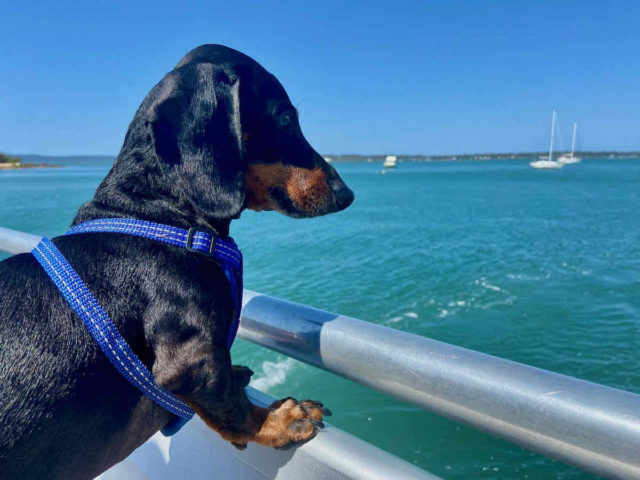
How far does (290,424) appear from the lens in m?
1.60

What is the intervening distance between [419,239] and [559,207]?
15.5m

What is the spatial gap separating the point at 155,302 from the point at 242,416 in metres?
0.49

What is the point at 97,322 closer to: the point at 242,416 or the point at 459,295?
the point at 242,416

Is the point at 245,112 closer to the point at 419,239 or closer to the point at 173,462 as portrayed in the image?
the point at 173,462

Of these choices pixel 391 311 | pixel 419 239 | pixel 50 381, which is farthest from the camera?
pixel 419 239

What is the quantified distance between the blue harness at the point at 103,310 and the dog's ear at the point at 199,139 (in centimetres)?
13

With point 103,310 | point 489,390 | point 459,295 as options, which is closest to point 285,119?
point 103,310

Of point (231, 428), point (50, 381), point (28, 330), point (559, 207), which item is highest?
point (28, 330)

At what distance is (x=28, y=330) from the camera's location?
4.63 ft

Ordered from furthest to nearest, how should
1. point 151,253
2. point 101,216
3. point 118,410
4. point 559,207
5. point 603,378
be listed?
point 559,207
point 603,378
point 101,216
point 151,253
point 118,410

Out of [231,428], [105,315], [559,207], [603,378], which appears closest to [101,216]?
[105,315]

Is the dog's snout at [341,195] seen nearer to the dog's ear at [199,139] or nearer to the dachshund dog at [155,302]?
the dachshund dog at [155,302]

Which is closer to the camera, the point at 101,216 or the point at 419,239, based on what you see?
the point at 101,216

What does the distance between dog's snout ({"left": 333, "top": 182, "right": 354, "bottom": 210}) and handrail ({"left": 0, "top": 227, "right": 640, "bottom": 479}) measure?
638mm
